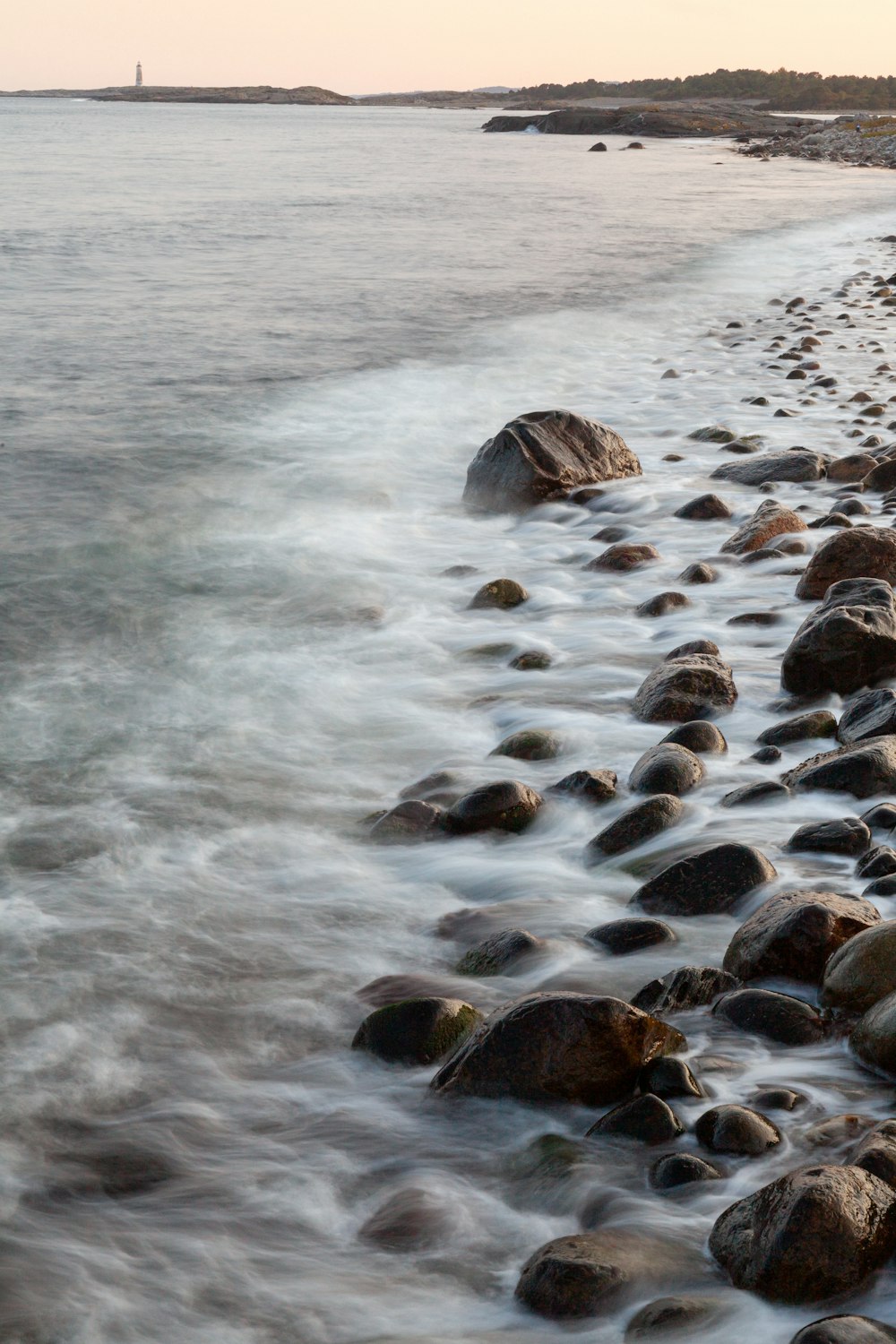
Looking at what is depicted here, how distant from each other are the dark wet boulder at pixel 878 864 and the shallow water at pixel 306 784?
50 millimetres

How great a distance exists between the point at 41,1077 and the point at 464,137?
250ft

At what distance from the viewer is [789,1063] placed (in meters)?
2.44

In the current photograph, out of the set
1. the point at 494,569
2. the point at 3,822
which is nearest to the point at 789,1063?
the point at 3,822

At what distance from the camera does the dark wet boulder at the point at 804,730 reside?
13.0 ft

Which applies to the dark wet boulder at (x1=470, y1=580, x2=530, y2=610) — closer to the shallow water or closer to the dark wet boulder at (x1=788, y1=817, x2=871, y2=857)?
the shallow water

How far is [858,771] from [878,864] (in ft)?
1.64

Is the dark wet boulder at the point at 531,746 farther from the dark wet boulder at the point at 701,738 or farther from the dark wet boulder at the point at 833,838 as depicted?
the dark wet boulder at the point at 833,838

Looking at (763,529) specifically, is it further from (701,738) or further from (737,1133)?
(737,1133)

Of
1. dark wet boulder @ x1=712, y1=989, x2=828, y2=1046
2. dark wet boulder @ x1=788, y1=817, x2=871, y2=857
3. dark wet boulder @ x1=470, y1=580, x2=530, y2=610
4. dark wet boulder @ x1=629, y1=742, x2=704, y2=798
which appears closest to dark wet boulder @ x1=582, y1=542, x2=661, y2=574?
dark wet boulder @ x1=470, y1=580, x2=530, y2=610

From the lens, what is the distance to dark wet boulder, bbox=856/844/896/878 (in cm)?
301

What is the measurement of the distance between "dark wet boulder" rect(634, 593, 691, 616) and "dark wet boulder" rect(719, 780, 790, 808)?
76.8 inches

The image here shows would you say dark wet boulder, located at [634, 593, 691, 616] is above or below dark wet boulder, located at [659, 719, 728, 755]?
above

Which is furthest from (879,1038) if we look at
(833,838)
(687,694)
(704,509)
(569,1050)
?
(704,509)

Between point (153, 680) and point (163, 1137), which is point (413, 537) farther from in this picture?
point (163, 1137)
